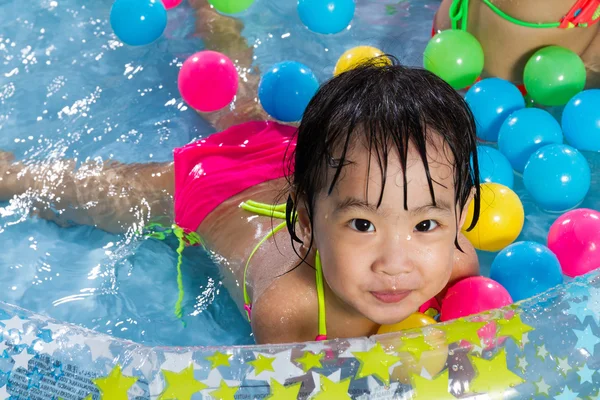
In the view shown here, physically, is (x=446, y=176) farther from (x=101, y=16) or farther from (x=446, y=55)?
(x=101, y=16)

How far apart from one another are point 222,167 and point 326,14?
2.45 ft

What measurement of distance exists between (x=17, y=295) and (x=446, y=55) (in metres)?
1.18

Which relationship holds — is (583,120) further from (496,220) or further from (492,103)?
(496,220)

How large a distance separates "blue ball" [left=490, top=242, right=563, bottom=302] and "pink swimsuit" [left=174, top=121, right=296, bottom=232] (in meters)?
0.50

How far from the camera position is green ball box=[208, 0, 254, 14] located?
2365 millimetres

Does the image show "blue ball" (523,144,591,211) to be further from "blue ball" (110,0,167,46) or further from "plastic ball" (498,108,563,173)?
"blue ball" (110,0,167,46)

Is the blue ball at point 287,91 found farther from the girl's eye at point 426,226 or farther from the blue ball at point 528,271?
the girl's eye at point 426,226

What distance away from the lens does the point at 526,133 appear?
189cm

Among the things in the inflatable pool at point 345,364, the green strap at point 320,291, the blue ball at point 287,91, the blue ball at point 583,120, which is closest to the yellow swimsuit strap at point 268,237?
the green strap at point 320,291

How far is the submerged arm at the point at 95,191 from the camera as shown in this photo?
1.84m

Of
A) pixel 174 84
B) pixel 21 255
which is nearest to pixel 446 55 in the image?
pixel 174 84

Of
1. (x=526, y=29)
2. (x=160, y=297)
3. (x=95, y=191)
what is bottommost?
(x=160, y=297)

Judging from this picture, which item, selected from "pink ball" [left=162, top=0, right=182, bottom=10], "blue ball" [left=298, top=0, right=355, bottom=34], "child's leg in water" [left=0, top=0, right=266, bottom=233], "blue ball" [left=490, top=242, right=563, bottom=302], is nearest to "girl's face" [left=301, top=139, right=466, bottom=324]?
"blue ball" [left=490, top=242, right=563, bottom=302]

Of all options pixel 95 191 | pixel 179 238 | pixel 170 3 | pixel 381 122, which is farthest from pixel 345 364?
pixel 170 3
